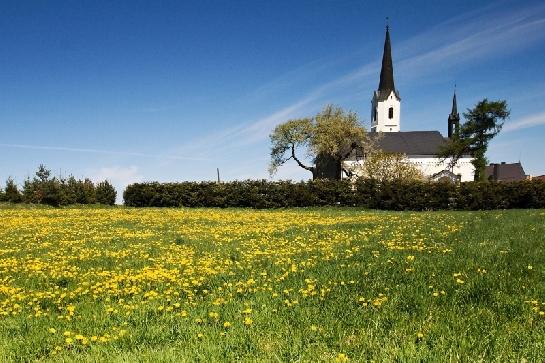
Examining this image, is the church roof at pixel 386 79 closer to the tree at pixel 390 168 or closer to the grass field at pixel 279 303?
the tree at pixel 390 168

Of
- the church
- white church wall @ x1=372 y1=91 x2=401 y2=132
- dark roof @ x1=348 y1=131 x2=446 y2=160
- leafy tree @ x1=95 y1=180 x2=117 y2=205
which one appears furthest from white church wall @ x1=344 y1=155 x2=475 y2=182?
leafy tree @ x1=95 y1=180 x2=117 y2=205

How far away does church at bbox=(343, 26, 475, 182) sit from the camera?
7406cm

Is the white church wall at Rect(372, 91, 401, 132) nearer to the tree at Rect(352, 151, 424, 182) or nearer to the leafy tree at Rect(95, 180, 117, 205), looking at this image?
the tree at Rect(352, 151, 424, 182)

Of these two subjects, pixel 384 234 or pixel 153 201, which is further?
pixel 153 201

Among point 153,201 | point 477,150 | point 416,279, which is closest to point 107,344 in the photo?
point 416,279

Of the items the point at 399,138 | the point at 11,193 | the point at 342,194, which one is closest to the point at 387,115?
the point at 399,138

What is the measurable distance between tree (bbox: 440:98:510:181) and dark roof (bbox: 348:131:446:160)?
22.4 feet

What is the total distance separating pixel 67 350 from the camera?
4805mm

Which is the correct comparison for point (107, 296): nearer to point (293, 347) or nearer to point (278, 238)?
point (293, 347)

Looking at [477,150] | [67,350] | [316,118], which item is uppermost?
Result: [316,118]

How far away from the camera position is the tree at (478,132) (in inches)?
2638

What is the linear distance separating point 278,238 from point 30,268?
7.12 m

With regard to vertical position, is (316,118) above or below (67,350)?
above

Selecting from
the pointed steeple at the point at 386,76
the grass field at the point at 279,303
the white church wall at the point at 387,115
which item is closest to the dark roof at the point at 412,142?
the white church wall at the point at 387,115
